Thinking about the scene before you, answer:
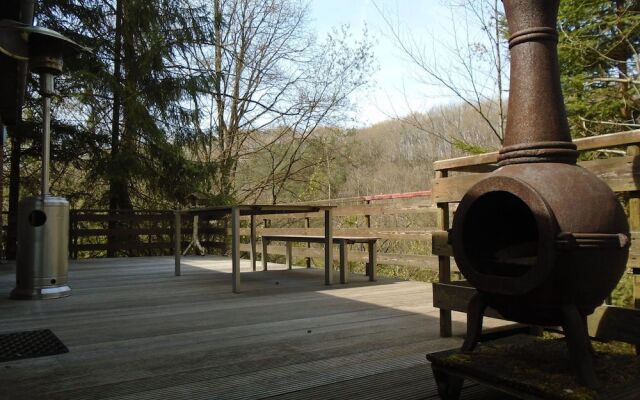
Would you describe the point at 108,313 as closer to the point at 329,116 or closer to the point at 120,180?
the point at 120,180

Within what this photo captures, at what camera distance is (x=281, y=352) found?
234 cm

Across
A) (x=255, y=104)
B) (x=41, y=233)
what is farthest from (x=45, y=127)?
(x=255, y=104)

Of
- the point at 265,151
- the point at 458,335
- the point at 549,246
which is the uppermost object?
the point at 265,151

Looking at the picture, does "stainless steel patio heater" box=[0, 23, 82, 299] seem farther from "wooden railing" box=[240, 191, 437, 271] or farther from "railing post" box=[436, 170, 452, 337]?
"railing post" box=[436, 170, 452, 337]

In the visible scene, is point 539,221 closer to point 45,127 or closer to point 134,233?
point 45,127

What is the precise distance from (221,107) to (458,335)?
11311mm

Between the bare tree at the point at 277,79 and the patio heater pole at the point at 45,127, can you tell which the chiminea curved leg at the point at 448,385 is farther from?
the bare tree at the point at 277,79

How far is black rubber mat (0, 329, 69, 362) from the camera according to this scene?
231 cm

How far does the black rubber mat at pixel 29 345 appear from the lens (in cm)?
231

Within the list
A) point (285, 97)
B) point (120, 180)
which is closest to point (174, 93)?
point (120, 180)

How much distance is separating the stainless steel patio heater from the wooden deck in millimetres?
198

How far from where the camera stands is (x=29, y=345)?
248cm

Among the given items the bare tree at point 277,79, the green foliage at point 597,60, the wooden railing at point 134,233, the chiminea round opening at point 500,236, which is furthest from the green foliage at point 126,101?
the chiminea round opening at point 500,236

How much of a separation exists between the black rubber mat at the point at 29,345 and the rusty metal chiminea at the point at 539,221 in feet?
6.49
